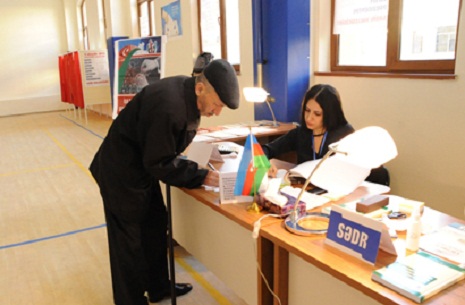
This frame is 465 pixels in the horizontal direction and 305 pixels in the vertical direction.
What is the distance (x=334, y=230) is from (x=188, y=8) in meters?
4.61

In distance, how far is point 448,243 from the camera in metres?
1.31

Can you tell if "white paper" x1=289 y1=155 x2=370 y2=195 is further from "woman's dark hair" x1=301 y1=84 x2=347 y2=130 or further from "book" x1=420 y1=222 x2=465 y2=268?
"woman's dark hair" x1=301 y1=84 x2=347 y2=130

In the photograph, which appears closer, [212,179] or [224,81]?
[224,81]

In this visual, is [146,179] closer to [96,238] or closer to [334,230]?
[334,230]

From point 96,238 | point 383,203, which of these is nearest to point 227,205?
point 383,203

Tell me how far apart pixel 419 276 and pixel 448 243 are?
253mm

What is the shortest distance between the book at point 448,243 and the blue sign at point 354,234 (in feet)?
0.62

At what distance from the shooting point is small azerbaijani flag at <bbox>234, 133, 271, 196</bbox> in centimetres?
172

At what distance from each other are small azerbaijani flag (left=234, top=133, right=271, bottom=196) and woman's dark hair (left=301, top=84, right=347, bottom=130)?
0.81 m

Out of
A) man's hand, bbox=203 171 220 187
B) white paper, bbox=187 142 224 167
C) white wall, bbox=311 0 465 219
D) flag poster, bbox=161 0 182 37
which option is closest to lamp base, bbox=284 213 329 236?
man's hand, bbox=203 171 220 187

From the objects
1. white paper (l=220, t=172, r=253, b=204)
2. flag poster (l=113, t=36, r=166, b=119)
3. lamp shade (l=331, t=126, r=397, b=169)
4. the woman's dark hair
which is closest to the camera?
lamp shade (l=331, t=126, r=397, b=169)

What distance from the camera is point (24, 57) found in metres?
11.4

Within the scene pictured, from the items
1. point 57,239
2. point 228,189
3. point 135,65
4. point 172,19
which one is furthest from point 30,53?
point 228,189

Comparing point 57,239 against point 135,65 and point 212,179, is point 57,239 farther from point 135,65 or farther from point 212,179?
point 135,65
